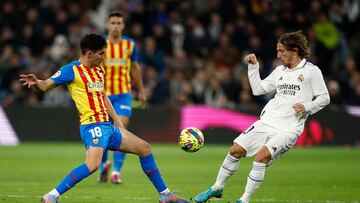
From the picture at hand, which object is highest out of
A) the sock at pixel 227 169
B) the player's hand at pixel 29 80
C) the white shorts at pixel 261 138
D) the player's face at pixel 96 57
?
the player's face at pixel 96 57

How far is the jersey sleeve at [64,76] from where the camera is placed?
29.2 feet

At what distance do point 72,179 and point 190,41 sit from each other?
1507cm

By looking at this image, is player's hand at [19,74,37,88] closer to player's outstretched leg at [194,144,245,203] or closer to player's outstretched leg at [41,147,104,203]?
player's outstretched leg at [41,147,104,203]

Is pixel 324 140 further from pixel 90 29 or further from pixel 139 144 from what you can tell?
pixel 139 144

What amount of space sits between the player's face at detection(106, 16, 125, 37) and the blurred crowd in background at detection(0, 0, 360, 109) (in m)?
8.36

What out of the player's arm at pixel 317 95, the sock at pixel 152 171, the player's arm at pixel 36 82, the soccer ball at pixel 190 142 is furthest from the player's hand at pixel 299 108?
the player's arm at pixel 36 82

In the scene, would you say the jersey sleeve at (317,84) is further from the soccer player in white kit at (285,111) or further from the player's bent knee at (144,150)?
the player's bent knee at (144,150)

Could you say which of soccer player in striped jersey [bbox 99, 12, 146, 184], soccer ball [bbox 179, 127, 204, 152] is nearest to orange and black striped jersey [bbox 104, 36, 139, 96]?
soccer player in striped jersey [bbox 99, 12, 146, 184]

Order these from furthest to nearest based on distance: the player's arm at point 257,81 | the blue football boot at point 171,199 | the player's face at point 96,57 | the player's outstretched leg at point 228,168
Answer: the player's arm at point 257,81 → the player's outstretched leg at point 228,168 → the player's face at point 96,57 → the blue football boot at point 171,199

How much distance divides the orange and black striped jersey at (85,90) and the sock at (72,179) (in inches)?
22.9

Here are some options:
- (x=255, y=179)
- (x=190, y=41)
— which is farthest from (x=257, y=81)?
(x=190, y=41)

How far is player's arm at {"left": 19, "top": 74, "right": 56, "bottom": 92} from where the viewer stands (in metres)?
8.45

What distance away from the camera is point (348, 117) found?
21.0 meters

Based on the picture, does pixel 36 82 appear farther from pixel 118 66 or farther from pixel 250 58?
pixel 118 66
